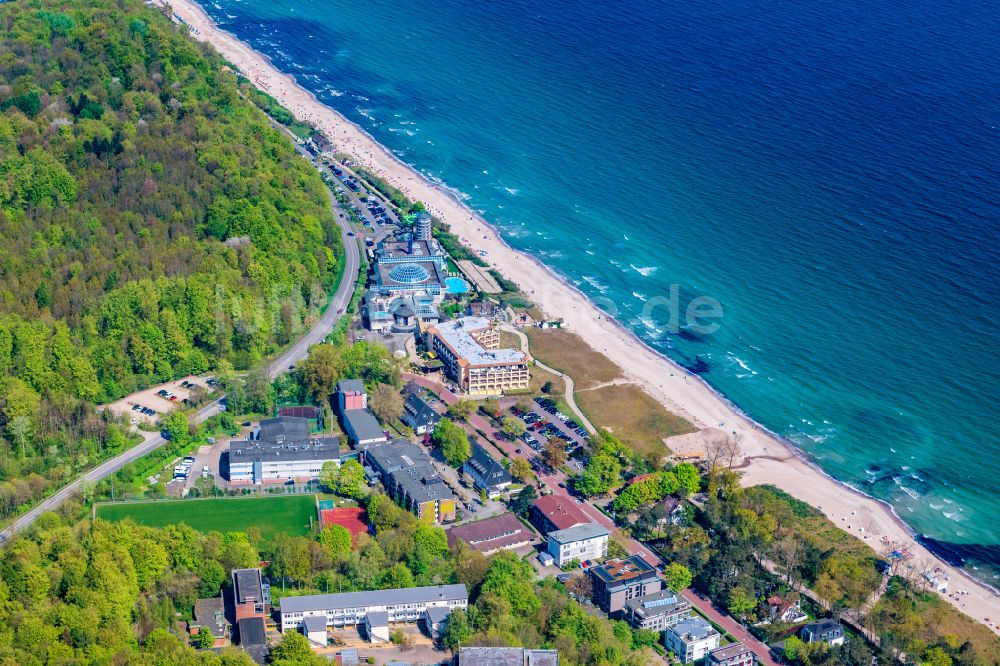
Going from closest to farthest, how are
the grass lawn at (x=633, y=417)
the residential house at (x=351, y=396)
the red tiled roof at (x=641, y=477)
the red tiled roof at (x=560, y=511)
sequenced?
the red tiled roof at (x=560, y=511)
the red tiled roof at (x=641, y=477)
the residential house at (x=351, y=396)
the grass lawn at (x=633, y=417)

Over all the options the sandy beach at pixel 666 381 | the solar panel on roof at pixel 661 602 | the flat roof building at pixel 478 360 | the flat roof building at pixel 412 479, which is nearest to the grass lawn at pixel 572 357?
the sandy beach at pixel 666 381

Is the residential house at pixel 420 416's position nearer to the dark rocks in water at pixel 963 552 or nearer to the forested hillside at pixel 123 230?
the forested hillside at pixel 123 230

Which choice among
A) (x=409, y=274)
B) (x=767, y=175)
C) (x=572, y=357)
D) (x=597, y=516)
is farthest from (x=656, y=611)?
(x=767, y=175)

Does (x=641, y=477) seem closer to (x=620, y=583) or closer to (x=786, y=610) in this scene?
(x=620, y=583)

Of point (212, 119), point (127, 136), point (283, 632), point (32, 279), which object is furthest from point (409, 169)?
point (283, 632)

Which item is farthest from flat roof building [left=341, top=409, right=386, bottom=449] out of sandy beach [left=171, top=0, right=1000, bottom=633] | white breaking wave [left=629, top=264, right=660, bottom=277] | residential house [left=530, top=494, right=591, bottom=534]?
white breaking wave [left=629, top=264, right=660, bottom=277]
